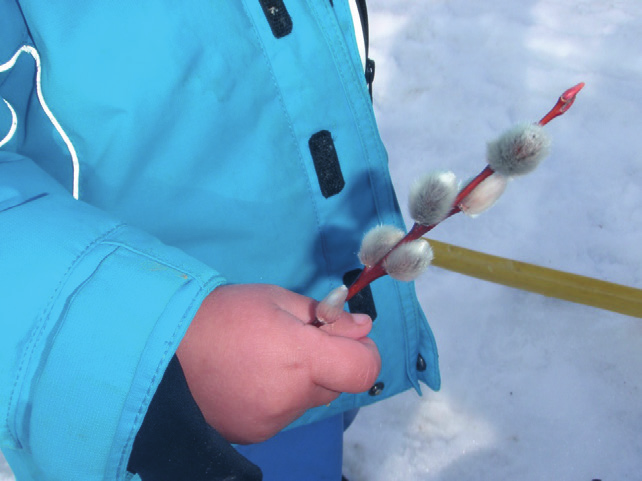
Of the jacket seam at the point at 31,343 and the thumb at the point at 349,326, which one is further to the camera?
the thumb at the point at 349,326

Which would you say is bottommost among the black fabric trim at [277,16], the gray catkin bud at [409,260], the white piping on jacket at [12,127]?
the gray catkin bud at [409,260]

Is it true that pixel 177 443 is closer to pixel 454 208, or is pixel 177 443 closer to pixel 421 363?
pixel 454 208

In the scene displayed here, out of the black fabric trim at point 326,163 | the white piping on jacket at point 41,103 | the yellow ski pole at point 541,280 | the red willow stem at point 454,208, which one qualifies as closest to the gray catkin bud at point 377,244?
the red willow stem at point 454,208

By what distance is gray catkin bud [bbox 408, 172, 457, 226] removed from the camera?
541mm

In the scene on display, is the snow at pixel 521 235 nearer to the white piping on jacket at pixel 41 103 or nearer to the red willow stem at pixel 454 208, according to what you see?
the red willow stem at pixel 454 208

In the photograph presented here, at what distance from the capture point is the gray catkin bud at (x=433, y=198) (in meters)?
0.54

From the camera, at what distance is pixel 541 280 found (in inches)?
53.1

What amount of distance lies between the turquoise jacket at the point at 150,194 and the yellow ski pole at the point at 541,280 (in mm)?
406

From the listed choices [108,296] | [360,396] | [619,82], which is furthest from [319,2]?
[619,82]

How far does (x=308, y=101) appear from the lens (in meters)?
0.85

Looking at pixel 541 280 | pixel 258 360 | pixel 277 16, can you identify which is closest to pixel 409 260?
pixel 258 360

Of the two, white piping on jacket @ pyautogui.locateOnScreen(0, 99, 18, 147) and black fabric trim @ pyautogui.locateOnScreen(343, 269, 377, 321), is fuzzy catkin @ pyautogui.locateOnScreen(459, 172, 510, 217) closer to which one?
black fabric trim @ pyautogui.locateOnScreen(343, 269, 377, 321)

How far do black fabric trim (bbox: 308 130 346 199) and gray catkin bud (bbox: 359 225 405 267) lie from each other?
0.27 meters

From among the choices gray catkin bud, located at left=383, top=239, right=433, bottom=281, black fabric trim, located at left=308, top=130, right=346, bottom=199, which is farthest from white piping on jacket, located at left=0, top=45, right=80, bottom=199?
gray catkin bud, located at left=383, top=239, right=433, bottom=281
